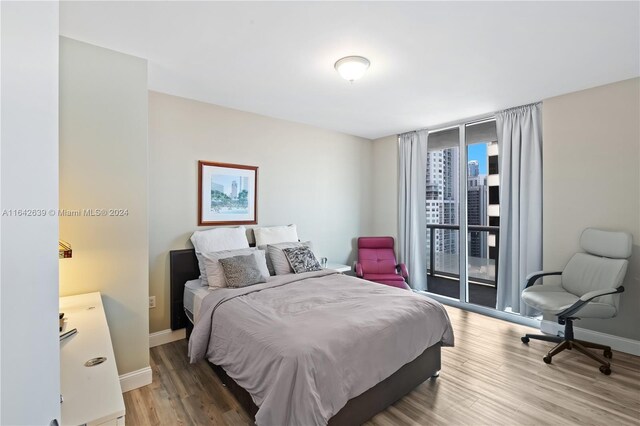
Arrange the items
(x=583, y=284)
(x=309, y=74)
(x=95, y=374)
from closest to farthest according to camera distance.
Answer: (x=95, y=374)
(x=309, y=74)
(x=583, y=284)

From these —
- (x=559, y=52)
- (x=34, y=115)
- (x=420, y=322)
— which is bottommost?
(x=420, y=322)

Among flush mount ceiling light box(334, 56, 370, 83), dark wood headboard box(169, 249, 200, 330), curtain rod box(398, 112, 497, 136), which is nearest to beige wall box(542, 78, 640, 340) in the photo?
curtain rod box(398, 112, 497, 136)

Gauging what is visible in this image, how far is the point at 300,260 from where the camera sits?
3.37m

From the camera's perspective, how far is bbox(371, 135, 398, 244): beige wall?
16.5ft

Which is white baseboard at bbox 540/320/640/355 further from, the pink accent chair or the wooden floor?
the pink accent chair

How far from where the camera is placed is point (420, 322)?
222 cm

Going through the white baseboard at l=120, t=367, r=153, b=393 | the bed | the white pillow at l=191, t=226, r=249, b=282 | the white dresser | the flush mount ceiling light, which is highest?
the flush mount ceiling light

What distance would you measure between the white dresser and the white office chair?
334 cm

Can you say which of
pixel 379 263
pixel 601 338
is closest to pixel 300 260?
pixel 379 263

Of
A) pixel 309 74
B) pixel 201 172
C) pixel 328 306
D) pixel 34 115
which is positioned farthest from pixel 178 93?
pixel 34 115

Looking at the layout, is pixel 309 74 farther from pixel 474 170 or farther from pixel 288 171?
pixel 474 170

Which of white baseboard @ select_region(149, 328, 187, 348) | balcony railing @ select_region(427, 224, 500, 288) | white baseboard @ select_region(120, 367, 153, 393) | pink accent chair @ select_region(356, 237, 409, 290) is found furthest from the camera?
balcony railing @ select_region(427, 224, 500, 288)

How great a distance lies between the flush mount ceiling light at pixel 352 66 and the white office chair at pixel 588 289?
9.14 ft

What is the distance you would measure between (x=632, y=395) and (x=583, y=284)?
102 cm
